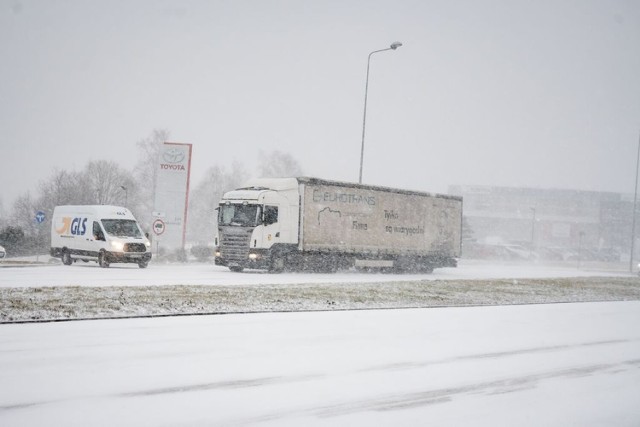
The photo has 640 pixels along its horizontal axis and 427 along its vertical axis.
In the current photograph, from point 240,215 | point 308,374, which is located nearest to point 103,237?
point 240,215

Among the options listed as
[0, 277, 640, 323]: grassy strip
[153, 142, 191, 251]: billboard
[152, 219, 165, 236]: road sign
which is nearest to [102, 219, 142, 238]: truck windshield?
[152, 219, 165, 236]: road sign

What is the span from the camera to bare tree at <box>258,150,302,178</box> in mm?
84312

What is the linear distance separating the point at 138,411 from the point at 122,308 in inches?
249

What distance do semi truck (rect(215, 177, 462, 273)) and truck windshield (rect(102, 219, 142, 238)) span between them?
12.0 feet

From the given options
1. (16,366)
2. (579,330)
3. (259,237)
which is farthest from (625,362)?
(259,237)

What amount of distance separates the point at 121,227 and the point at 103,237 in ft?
2.99

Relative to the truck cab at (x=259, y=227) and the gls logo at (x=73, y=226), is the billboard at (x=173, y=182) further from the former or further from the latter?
the truck cab at (x=259, y=227)

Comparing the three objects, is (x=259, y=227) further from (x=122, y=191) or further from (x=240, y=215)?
(x=122, y=191)

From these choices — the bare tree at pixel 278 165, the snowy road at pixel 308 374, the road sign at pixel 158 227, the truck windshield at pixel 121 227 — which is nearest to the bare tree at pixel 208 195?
the bare tree at pixel 278 165

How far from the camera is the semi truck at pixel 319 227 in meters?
25.0

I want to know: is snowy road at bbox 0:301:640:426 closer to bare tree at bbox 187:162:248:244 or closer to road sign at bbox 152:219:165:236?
road sign at bbox 152:219:165:236

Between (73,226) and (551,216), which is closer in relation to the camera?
(73,226)

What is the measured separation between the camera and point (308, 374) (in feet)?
21.6

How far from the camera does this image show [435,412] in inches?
209
